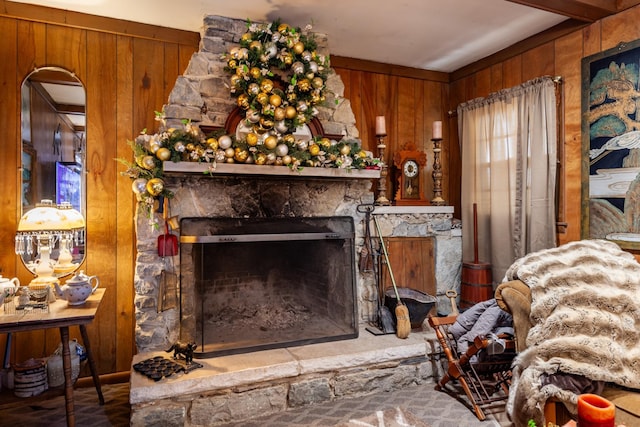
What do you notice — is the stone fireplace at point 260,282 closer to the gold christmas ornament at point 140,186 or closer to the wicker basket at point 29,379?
the gold christmas ornament at point 140,186

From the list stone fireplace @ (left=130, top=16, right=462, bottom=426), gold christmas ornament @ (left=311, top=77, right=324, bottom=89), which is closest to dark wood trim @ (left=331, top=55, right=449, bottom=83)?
stone fireplace @ (left=130, top=16, right=462, bottom=426)

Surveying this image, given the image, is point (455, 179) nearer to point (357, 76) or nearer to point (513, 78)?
point (513, 78)

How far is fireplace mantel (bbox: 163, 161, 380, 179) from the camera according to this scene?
2.50 m

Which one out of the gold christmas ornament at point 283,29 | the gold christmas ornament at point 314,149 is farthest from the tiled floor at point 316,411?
the gold christmas ornament at point 283,29

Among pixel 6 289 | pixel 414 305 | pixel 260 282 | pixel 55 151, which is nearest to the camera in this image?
pixel 6 289

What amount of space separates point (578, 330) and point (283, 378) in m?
1.57

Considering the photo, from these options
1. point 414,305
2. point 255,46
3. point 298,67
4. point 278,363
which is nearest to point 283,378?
point 278,363

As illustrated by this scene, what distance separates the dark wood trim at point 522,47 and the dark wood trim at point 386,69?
0.58 ft

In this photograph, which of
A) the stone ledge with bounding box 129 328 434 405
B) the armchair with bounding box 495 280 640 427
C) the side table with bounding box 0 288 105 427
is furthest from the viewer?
the stone ledge with bounding box 129 328 434 405

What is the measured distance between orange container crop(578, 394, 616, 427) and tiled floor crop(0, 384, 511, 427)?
4.10 ft

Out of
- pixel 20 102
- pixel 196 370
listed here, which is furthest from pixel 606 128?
pixel 20 102

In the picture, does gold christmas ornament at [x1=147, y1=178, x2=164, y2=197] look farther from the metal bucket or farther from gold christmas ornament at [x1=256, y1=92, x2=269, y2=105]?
the metal bucket

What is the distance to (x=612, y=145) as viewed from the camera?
8.75ft

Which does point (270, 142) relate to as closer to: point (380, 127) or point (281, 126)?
point (281, 126)
